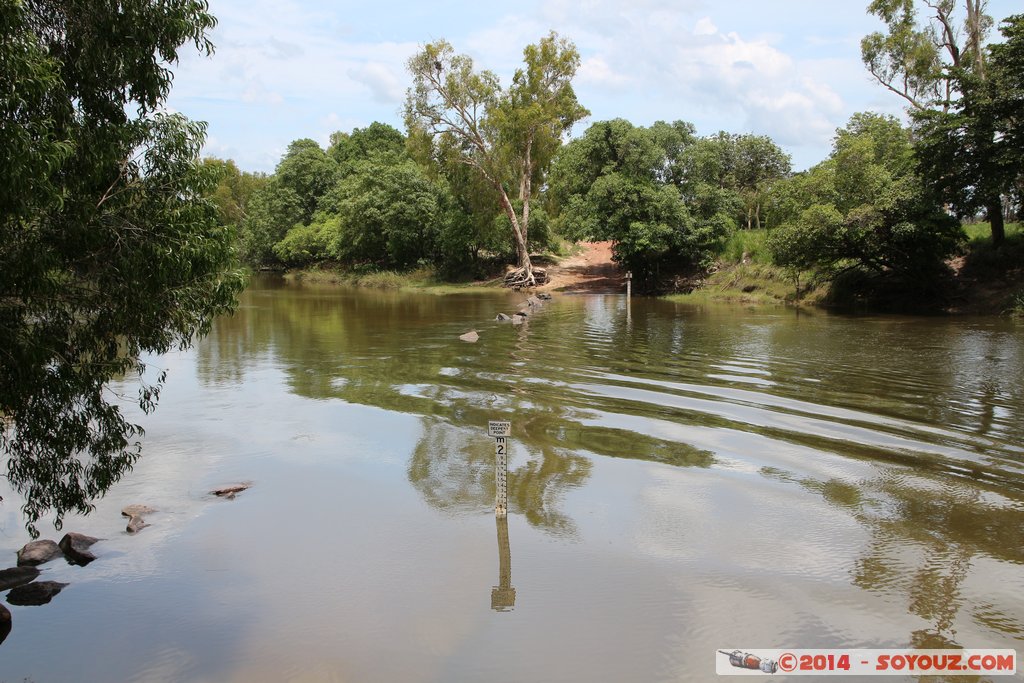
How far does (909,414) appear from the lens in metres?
13.3

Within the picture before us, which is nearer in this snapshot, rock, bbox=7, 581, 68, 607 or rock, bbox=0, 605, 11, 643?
rock, bbox=0, 605, 11, 643

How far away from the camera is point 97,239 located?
6.51 m

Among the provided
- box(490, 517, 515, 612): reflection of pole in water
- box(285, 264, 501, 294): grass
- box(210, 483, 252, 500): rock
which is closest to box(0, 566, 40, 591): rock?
box(210, 483, 252, 500): rock

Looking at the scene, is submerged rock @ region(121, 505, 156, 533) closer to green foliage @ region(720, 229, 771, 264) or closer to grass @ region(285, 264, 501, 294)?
green foliage @ region(720, 229, 771, 264)

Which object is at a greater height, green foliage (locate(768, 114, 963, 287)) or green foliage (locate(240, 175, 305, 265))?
green foliage (locate(240, 175, 305, 265))

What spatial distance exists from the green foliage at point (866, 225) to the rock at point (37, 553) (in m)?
29.1

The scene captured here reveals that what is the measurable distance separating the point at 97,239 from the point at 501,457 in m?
4.42

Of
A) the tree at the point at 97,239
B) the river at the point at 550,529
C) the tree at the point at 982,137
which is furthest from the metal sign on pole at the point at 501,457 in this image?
the tree at the point at 982,137

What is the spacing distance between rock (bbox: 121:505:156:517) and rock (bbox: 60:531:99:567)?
0.88 m

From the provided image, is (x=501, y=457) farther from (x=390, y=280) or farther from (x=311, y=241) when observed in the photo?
(x=311, y=241)

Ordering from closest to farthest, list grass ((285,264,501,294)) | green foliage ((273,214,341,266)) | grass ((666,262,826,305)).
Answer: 1. grass ((666,262,826,305))
2. grass ((285,264,501,294))
3. green foliage ((273,214,341,266))

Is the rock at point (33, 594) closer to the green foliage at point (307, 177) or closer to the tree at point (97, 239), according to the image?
the tree at point (97, 239)

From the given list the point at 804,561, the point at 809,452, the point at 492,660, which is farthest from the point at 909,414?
the point at 492,660

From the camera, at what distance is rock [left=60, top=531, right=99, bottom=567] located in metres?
8.14
